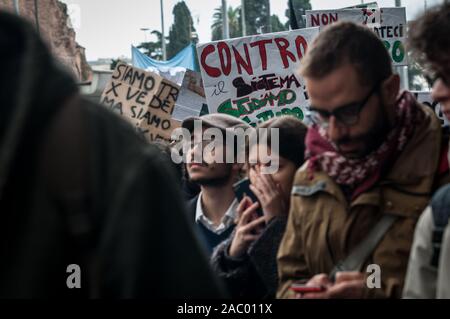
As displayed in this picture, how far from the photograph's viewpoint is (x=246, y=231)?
391 centimetres

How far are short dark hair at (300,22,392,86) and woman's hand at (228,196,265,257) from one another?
3.13ft

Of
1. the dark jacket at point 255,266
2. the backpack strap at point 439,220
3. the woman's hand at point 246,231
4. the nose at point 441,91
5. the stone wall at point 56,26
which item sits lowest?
the dark jacket at point 255,266

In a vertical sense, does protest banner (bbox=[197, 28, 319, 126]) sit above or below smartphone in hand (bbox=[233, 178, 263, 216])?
above

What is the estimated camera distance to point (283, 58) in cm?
805

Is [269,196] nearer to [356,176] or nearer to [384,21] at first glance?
[356,176]

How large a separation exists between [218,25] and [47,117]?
9908cm

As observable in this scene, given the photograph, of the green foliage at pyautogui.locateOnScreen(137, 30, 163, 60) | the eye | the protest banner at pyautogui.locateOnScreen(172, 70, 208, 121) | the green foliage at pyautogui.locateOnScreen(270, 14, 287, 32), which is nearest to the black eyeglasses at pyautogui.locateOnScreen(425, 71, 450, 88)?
the eye

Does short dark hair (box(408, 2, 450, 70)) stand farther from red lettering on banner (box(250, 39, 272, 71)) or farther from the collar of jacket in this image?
red lettering on banner (box(250, 39, 272, 71))

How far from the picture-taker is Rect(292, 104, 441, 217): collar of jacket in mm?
2898

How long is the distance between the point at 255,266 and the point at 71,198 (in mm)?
2618

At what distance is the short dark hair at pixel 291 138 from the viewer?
400cm

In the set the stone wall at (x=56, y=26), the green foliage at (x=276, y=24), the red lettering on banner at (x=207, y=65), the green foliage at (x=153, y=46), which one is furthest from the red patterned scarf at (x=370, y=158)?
the green foliage at (x=276, y=24)

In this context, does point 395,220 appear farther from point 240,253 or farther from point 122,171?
point 122,171

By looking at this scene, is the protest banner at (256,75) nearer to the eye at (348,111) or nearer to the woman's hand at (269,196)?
the woman's hand at (269,196)
